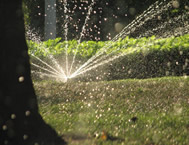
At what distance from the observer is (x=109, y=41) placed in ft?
34.9

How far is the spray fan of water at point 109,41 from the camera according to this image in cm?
997

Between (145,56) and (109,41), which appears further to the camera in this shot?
(109,41)

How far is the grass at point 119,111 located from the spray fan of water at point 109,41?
6.82ft

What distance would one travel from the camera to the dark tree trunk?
3854 millimetres

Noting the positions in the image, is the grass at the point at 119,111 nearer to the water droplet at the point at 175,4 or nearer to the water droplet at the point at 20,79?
the water droplet at the point at 20,79

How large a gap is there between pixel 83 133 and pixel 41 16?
1482cm

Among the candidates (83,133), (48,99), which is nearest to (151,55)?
(48,99)

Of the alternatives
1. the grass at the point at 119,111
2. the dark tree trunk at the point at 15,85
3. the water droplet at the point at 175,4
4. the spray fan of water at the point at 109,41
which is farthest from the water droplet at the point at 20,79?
the water droplet at the point at 175,4

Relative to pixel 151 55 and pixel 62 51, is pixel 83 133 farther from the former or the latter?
pixel 62 51

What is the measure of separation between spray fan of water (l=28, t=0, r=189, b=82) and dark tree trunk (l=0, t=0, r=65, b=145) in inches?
221

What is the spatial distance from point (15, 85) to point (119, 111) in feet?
8.13

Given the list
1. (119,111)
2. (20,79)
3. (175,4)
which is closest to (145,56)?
(119,111)

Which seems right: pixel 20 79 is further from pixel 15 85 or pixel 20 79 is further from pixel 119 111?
pixel 119 111

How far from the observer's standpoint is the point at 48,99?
6.75 m
